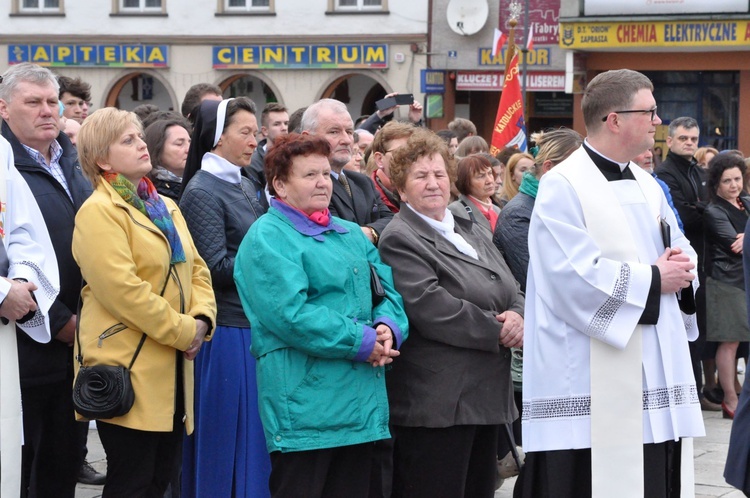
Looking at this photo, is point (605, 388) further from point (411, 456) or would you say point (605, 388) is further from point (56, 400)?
point (56, 400)

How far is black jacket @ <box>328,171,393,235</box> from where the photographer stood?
18.5 feet

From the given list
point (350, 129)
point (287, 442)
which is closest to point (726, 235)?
point (350, 129)

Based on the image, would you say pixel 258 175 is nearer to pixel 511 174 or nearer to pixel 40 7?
pixel 511 174

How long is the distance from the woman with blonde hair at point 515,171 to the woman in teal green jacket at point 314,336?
3.41m

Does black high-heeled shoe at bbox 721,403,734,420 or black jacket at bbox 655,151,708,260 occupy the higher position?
black jacket at bbox 655,151,708,260

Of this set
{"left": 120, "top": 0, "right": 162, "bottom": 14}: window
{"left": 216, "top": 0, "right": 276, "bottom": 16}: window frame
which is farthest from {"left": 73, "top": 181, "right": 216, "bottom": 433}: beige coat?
{"left": 120, "top": 0, "right": 162, "bottom": 14}: window

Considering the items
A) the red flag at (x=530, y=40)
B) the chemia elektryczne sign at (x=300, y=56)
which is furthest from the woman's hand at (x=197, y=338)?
the chemia elektryczne sign at (x=300, y=56)

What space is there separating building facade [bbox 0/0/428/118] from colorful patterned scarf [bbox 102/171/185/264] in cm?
1968

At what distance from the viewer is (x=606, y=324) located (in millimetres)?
4324

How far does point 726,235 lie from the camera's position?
8.87m

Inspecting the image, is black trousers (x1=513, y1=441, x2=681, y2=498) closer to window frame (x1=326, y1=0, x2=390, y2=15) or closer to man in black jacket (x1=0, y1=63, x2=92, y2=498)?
man in black jacket (x1=0, y1=63, x2=92, y2=498)

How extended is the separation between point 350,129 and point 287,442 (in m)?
1.94

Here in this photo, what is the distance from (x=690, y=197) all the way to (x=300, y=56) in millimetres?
16859

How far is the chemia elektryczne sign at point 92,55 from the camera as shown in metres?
26.1
